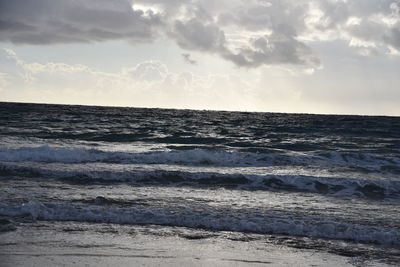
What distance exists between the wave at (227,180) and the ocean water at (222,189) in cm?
4

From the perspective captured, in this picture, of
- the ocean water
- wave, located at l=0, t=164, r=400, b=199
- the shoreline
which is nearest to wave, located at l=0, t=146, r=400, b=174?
the ocean water

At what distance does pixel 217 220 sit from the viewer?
10.2m

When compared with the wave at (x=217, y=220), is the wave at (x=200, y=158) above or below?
above

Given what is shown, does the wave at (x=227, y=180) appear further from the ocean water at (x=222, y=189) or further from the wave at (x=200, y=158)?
the wave at (x=200, y=158)

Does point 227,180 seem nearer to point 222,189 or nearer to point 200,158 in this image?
point 222,189

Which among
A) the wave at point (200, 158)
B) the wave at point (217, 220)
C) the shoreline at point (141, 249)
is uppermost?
the wave at point (200, 158)

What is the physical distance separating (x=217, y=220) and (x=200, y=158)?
12.2m

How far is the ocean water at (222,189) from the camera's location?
9836 millimetres

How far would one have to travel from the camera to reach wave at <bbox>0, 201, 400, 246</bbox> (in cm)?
967

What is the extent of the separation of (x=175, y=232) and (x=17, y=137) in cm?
2138

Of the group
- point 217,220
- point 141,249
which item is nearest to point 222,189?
point 217,220

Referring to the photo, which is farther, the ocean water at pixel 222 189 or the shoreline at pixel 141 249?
the ocean water at pixel 222 189

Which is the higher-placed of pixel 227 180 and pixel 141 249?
pixel 227 180

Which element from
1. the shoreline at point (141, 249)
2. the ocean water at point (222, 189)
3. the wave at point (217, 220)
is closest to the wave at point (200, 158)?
the ocean water at point (222, 189)
